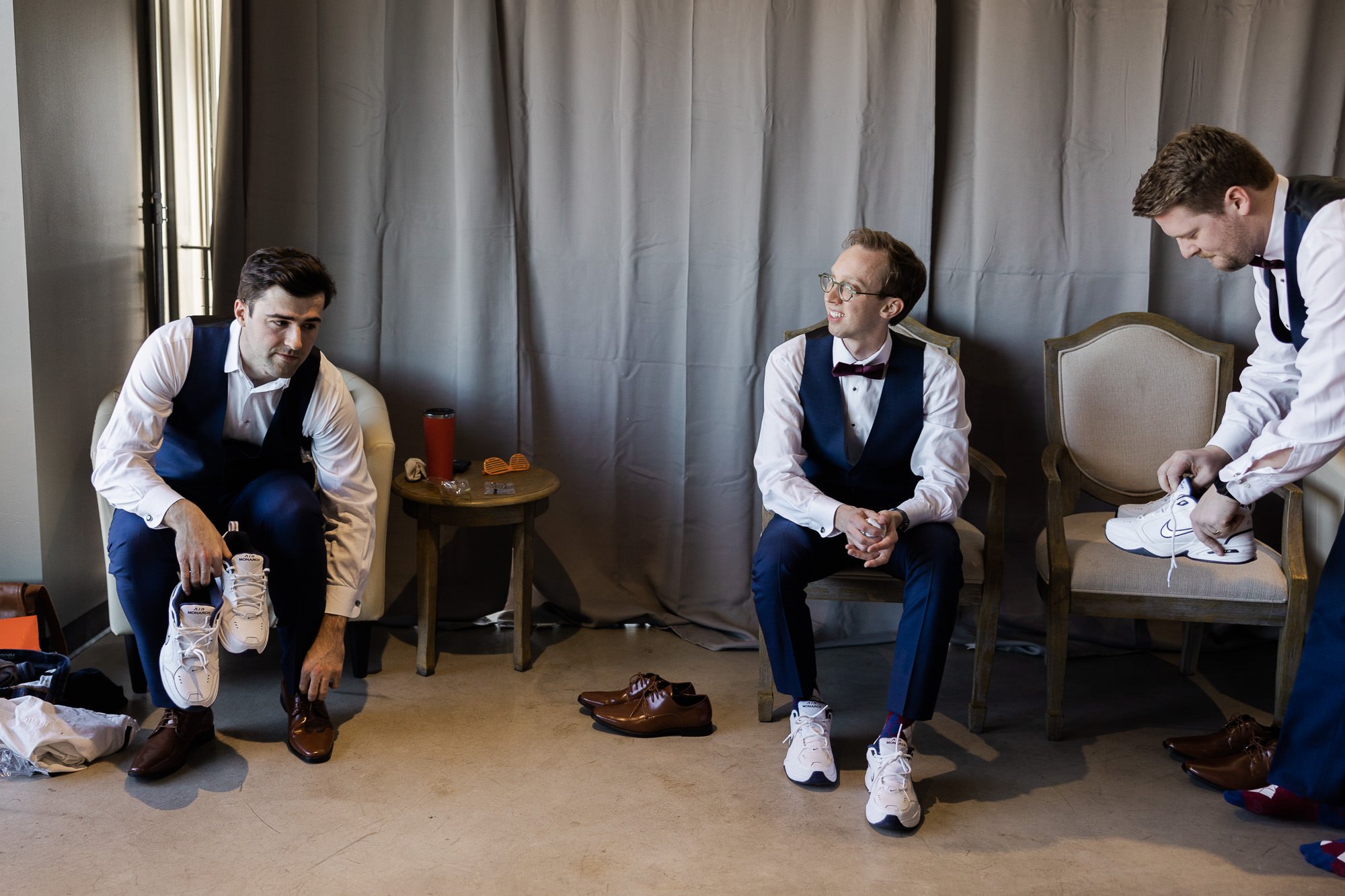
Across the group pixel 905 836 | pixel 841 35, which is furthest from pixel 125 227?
pixel 905 836

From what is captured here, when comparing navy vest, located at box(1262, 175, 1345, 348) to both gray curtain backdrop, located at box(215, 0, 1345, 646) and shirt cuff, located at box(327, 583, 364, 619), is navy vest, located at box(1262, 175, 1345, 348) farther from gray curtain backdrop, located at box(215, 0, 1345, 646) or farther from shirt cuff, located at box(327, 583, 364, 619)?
shirt cuff, located at box(327, 583, 364, 619)

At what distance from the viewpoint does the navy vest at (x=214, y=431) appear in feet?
8.74

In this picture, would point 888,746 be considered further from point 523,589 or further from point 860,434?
point 523,589

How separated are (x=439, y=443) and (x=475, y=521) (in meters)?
0.26

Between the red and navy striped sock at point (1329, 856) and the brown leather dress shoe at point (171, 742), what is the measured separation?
2396mm

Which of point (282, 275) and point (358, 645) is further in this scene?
point (358, 645)

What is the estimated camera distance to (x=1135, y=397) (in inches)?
126

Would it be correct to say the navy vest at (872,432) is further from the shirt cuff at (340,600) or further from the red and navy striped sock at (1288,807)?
the shirt cuff at (340,600)

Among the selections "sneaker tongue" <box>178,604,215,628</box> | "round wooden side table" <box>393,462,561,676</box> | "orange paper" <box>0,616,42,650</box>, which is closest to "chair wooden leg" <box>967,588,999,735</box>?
"round wooden side table" <box>393,462,561,676</box>

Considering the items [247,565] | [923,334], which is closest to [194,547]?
[247,565]

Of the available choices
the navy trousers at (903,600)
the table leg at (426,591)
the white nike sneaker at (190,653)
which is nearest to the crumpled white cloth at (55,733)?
the white nike sneaker at (190,653)

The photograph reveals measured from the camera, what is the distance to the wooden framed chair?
282cm

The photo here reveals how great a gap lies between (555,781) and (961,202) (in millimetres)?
1973

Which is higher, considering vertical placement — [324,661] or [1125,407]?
[1125,407]
